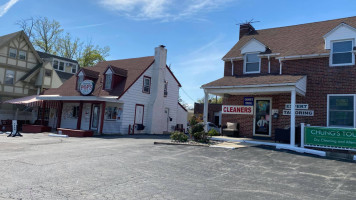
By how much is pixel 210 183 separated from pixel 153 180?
145 cm

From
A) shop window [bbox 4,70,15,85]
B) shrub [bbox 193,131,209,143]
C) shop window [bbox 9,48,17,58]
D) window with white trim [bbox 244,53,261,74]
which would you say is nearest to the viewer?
shrub [bbox 193,131,209,143]

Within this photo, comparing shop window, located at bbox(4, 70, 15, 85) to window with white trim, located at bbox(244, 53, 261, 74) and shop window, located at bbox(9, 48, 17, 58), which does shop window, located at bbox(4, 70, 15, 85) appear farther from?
window with white trim, located at bbox(244, 53, 261, 74)

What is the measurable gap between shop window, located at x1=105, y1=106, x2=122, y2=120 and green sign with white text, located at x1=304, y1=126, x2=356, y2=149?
46.9 feet

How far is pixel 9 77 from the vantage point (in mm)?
29938

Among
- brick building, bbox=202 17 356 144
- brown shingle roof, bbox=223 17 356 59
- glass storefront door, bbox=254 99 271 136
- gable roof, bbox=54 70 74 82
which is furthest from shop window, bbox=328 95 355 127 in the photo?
gable roof, bbox=54 70 74 82

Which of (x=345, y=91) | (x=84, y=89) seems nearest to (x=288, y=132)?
(x=345, y=91)

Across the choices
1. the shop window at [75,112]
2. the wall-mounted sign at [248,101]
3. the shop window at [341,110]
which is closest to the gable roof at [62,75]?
the shop window at [75,112]

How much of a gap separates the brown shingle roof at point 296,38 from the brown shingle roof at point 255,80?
181cm

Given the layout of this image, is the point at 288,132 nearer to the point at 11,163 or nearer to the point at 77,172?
the point at 77,172

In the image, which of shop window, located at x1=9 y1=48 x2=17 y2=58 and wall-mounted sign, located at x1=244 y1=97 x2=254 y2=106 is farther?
shop window, located at x1=9 y1=48 x2=17 y2=58

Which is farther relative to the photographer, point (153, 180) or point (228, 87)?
point (228, 87)

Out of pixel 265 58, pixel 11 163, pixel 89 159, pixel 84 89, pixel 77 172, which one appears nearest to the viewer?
pixel 77 172

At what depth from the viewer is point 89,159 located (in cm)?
955

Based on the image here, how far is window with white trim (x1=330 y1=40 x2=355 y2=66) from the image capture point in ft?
45.8
